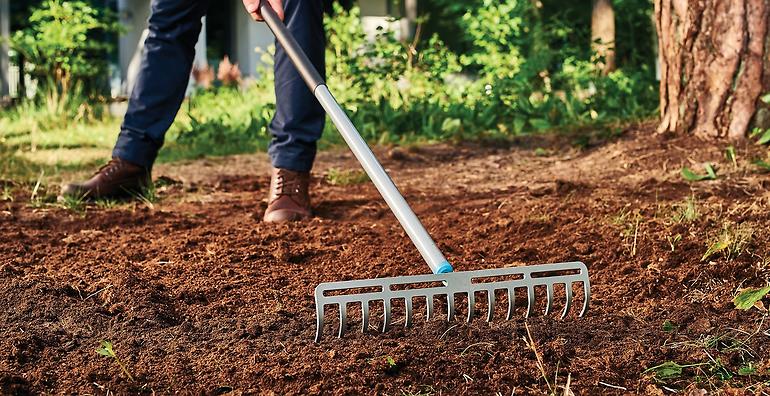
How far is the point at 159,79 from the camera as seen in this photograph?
388cm

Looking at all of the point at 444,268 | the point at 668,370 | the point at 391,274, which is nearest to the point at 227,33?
the point at 391,274

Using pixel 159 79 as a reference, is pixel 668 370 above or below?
below

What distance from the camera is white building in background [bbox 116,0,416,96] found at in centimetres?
1123

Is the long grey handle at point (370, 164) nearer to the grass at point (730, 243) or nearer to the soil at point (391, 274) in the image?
the soil at point (391, 274)

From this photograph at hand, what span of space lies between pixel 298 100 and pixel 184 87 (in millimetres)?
603

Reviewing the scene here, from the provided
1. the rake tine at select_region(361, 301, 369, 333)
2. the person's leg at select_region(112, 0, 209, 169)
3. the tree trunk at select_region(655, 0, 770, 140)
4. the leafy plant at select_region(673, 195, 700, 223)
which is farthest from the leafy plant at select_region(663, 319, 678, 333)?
the person's leg at select_region(112, 0, 209, 169)

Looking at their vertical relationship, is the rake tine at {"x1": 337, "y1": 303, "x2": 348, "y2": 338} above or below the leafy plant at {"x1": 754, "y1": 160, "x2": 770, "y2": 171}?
below

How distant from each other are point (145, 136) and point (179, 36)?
41 centimetres

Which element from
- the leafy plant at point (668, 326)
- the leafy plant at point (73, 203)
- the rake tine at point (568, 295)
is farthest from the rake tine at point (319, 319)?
the leafy plant at point (73, 203)

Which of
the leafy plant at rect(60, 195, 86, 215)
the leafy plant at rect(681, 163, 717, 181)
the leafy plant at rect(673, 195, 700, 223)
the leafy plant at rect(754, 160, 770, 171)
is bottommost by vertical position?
the leafy plant at rect(60, 195, 86, 215)

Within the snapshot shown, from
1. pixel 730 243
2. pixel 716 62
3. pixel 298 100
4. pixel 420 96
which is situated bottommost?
pixel 730 243

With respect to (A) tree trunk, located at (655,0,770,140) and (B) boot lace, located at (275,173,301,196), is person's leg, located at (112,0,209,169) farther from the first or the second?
(A) tree trunk, located at (655,0,770,140)

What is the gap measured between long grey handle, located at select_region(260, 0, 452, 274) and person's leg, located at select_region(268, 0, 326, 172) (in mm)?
341

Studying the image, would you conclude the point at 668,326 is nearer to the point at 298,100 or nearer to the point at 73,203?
the point at 298,100
